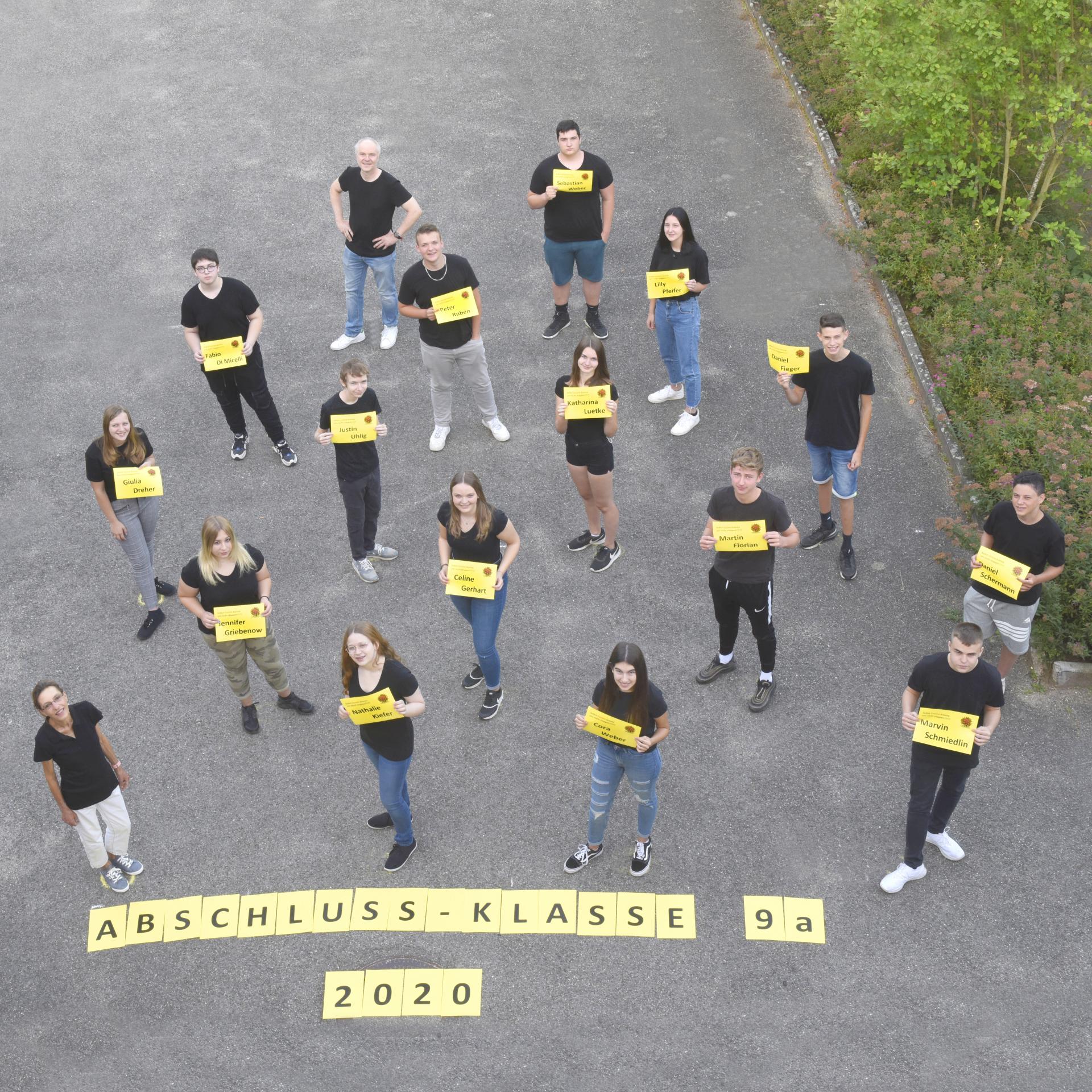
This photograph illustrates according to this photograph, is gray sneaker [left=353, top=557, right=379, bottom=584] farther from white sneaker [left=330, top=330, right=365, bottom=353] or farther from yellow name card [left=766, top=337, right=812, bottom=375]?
yellow name card [left=766, top=337, right=812, bottom=375]

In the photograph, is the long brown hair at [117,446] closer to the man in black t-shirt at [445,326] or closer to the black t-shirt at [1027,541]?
the man in black t-shirt at [445,326]

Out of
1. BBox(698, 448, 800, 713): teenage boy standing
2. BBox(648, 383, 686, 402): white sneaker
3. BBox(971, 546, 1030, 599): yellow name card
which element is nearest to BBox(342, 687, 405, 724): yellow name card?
BBox(698, 448, 800, 713): teenage boy standing

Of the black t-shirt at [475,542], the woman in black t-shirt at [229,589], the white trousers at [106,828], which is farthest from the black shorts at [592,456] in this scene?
the white trousers at [106,828]

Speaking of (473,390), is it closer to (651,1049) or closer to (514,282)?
(514,282)

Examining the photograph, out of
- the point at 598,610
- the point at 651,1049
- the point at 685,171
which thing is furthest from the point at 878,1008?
the point at 685,171

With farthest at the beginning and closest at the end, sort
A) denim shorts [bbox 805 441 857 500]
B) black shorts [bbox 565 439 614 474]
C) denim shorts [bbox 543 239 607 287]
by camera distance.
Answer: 1. denim shorts [bbox 543 239 607 287]
2. denim shorts [bbox 805 441 857 500]
3. black shorts [bbox 565 439 614 474]

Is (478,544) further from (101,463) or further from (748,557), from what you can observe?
(101,463)

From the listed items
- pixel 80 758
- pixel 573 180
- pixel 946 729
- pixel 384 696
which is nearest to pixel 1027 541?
pixel 946 729
